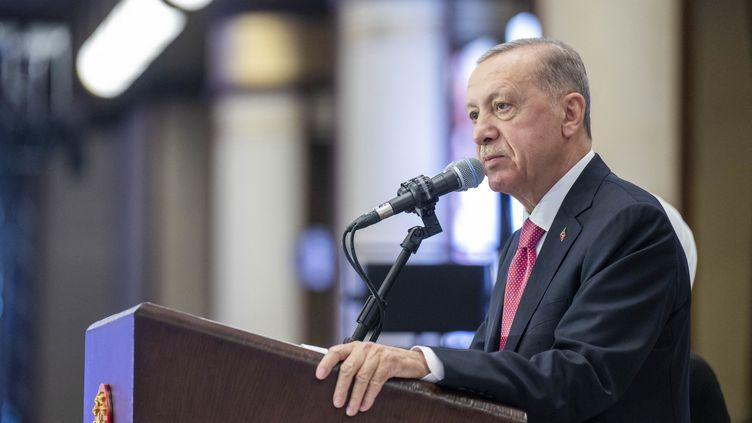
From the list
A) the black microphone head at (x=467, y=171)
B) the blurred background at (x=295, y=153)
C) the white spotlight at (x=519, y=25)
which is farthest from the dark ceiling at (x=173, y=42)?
the black microphone head at (x=467, y=171)

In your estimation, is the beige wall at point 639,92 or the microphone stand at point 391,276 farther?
the beige wall at point 639,92

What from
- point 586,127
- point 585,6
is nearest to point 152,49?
point 585,6

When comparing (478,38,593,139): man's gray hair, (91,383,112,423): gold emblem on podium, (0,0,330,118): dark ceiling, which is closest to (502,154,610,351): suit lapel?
(478,38,593,139): man's gray hair

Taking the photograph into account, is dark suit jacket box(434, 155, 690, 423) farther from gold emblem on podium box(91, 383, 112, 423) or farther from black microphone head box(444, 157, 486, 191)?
gold emblem on podium box(91, 383, 112, 423)

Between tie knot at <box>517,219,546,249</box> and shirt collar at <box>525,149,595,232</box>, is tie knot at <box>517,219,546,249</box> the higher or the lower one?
the lower one

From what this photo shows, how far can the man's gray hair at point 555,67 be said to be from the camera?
2.33 m

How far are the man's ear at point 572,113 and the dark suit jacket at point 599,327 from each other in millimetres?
170

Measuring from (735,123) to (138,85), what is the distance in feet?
44.3

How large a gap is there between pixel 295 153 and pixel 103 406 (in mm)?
13033

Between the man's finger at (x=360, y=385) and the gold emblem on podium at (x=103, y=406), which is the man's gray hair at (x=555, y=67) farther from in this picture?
the gold emblem on podium at (x=103, y=406)

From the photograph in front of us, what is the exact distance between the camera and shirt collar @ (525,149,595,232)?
2332 millimetres

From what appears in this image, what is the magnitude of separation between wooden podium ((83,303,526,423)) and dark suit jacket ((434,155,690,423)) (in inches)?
8.1

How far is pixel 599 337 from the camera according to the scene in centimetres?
193

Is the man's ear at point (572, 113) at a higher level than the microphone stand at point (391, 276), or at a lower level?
higher
